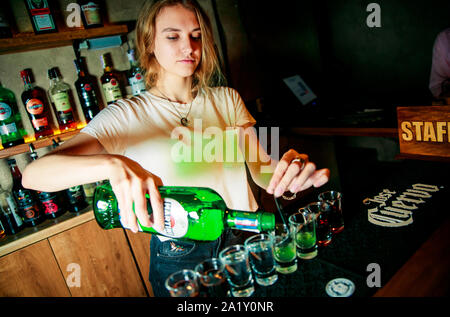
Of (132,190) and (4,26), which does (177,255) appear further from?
(4,26)

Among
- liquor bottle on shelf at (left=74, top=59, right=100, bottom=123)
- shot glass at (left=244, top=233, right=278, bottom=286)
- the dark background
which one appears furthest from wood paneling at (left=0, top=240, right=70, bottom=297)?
the dark background

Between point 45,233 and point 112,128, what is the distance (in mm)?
1007

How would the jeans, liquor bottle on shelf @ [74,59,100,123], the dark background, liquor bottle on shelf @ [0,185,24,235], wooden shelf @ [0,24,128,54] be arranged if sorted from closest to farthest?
the jeans < wooden shelf @ [0,24,128,54] < liquor bottle on shelf @ [0,185,24,235] < liquor bottle on shelf @ [74,59,100,123] < the dark background

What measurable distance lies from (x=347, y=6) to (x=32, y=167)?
3701 millimetres

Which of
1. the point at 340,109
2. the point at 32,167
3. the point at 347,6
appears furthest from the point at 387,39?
the point at 32,167

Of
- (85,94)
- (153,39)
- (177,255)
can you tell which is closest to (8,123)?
(85,94)

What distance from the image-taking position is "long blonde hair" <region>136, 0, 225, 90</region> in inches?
49.1

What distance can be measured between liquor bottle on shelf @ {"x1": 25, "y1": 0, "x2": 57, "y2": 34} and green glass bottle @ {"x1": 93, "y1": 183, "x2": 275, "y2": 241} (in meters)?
1.32

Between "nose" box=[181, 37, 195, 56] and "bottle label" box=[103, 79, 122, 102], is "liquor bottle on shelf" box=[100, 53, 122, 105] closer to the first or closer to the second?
"bottle label" box=[103, 79, 122, 102]

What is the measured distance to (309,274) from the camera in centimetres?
80

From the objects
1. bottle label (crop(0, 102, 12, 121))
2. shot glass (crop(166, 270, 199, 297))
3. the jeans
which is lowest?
the jeans

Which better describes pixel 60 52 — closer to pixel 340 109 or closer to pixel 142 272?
pixel 142 272

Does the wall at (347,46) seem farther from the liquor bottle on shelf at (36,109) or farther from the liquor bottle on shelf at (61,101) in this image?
the liquor bottle on shelf at (36,109)

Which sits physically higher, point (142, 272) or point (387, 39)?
point (387, 39)
